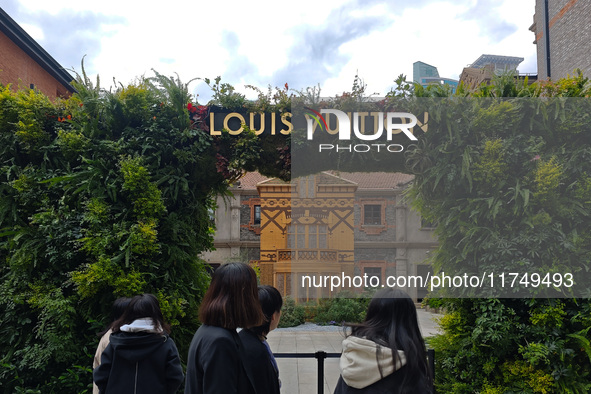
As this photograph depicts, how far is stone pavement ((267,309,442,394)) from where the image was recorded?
8.79 m

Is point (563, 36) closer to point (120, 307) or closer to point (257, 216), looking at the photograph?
point (257, 216)

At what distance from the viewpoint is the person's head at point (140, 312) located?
3.18m

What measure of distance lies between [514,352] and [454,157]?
6.45 ft

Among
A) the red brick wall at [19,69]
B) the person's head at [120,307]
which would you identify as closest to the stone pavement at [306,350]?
the person's head at [120,307]

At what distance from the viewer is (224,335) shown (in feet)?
7.30

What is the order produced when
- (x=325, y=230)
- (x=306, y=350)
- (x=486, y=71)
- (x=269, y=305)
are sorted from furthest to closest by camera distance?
(x=306, y=350) < (x=325, y=230) < (x=486, y=71) < (x=269, y=305)

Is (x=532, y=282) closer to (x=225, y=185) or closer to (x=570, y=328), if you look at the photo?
(x=570, y=328)

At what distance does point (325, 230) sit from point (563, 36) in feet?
39.4

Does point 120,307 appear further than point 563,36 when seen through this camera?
No

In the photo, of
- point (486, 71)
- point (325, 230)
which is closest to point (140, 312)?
point (486, 71)

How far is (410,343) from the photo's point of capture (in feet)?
7.67

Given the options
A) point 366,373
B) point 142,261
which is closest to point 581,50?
point 142,261

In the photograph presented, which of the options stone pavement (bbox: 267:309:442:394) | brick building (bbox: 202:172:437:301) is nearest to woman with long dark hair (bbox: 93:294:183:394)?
brick building (bbox: 202:172:437:301)

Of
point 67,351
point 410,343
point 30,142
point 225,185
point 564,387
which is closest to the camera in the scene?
point 410,343
